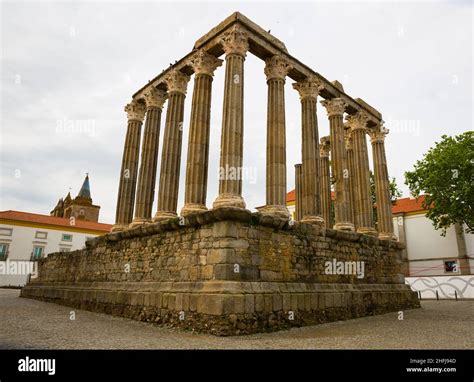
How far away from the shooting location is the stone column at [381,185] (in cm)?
1605

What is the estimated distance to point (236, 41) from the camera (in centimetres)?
1098

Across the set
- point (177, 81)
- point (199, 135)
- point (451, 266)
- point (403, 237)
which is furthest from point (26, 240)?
point (451, 266)

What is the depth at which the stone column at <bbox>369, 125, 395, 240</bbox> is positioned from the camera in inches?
632

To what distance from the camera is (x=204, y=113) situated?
1173cm

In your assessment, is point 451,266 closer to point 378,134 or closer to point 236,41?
point 378,134

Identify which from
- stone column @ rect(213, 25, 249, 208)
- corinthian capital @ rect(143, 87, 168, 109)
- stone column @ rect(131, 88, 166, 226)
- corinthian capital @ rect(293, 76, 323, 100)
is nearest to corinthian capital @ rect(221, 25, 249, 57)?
stone column @ rect(213, 25, 249, 208)

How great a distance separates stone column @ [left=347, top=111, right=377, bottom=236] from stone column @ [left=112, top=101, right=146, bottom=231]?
33.5 ft

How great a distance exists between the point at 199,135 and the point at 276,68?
386 cm

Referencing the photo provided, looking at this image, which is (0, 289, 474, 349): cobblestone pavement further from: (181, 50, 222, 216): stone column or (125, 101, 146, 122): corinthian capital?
(125, 101, 146, 122): corinthian capital

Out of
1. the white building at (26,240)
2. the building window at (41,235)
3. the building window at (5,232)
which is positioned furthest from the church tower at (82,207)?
the building window at (5,232)

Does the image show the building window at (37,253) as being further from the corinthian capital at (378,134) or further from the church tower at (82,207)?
the corinthian capital at (378,134)

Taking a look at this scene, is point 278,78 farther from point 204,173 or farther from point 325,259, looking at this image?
point 325,259
